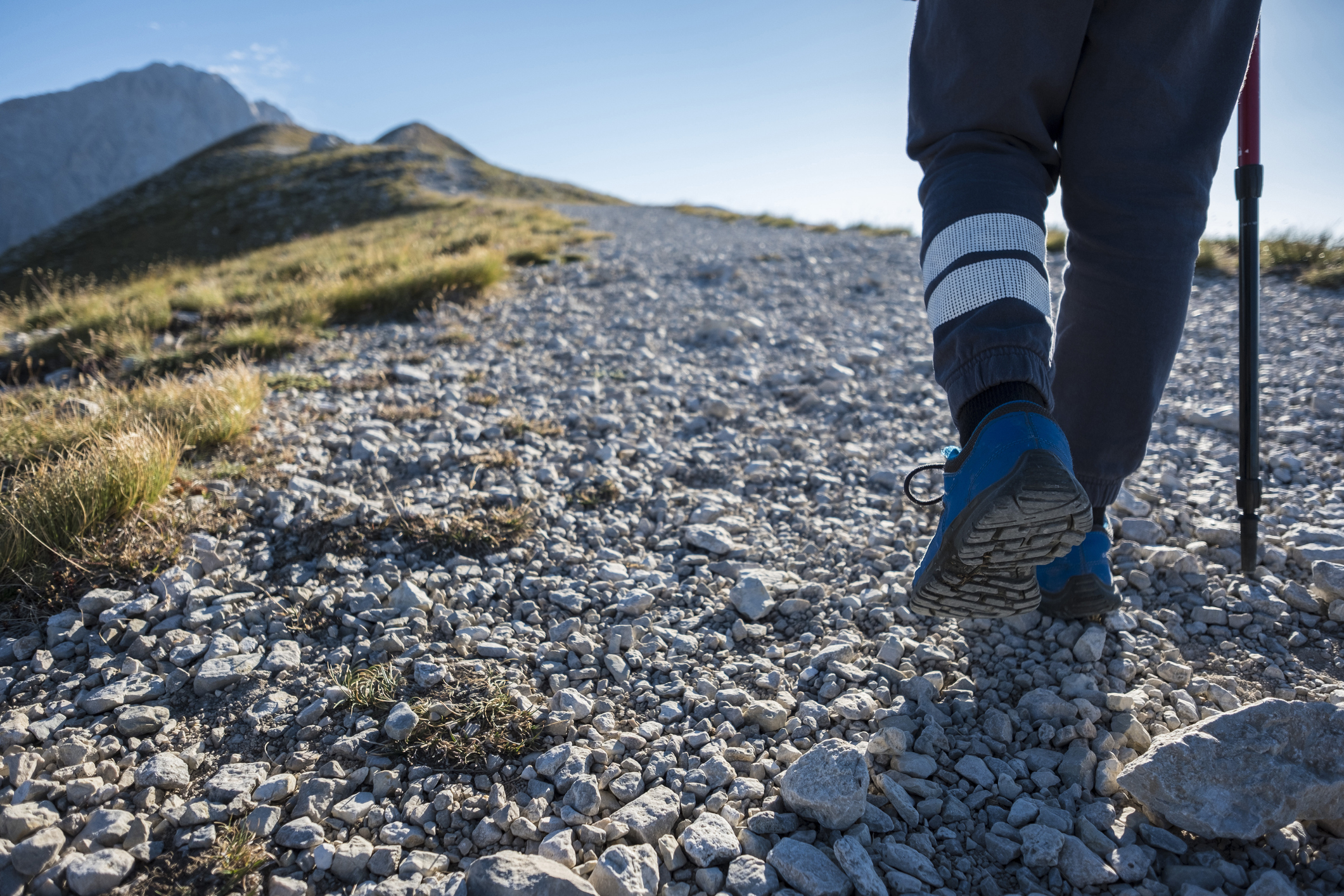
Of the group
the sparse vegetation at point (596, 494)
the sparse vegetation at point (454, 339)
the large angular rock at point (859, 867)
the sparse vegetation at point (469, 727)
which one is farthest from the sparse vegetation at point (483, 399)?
the large angular rock at point (859, 867)

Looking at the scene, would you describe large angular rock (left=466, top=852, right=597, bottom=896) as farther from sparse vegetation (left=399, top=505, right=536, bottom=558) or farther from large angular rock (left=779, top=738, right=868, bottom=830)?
sparse vegetation (left=399, top=505, right=536, bottom=558)

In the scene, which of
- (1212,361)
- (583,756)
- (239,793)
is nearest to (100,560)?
(239,793)

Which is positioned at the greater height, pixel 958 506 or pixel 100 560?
pixel 958 506

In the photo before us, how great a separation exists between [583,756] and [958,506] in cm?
103

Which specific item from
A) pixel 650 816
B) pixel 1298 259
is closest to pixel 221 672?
pixel 650 816

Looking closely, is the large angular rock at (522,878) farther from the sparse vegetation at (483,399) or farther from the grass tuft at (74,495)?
the sparse vegetation at (483,399)

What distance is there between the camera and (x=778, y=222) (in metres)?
18.8

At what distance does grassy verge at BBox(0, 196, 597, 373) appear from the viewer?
526cm

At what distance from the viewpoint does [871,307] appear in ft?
22.2

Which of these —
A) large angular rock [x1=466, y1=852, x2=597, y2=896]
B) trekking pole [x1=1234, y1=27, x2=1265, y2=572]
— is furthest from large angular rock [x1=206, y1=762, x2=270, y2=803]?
trekking pole [x1=1234, y1=27, x2=1265, y2=572]

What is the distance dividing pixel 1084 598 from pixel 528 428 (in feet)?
8.60

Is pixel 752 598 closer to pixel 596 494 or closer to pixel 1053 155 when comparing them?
pixel 596 494

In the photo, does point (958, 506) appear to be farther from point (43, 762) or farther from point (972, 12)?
point (43, 762)

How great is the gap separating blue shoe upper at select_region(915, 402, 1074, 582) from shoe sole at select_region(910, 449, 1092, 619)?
0.05 feet
